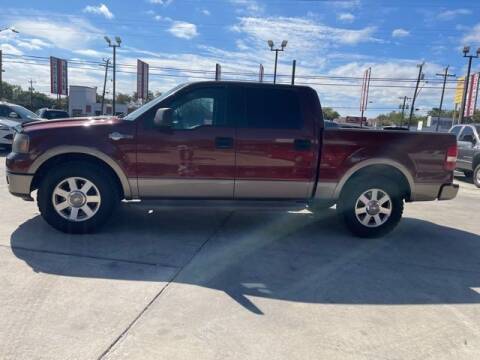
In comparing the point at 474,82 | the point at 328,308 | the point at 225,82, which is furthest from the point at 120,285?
the point at 474,82

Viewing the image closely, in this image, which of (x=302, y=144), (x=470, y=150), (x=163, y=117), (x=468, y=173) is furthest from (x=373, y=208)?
(x=468, y=173)

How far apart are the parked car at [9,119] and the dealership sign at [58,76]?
3646 cm

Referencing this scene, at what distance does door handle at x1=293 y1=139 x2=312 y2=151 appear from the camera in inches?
195

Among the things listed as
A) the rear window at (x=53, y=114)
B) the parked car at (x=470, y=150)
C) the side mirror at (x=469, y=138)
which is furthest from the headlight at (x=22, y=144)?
the rear window at (x=53, y=114)

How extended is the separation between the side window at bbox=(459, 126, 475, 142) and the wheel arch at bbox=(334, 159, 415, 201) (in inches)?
332

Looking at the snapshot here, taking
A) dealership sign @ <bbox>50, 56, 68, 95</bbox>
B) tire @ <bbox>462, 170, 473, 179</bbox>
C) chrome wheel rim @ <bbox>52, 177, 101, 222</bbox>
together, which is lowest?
tire @ <bbox>462, 170, 473, 179</bbox>

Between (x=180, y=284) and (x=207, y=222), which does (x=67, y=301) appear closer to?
(x=180, y=284)

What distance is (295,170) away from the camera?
5.01 metres

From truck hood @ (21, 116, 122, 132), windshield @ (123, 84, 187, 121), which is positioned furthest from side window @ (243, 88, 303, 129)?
truck hood @ (21, 116, 122, 132)

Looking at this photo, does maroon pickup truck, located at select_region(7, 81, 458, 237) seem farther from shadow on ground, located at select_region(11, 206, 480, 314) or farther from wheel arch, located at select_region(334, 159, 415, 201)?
shadow on ground, located at select_region(11, 206, 480, 314)

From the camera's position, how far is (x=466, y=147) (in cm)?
1219

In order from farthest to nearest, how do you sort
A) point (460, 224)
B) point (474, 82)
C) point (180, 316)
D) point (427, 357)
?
point (474, 82)
point (460, 224)
point (180, 316)
point (427, 357)

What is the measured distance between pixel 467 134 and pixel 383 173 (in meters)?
8.87

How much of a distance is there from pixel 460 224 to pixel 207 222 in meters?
4.19
